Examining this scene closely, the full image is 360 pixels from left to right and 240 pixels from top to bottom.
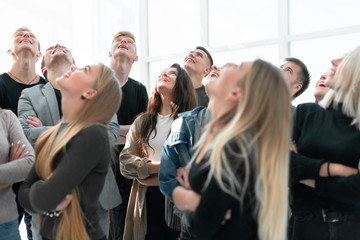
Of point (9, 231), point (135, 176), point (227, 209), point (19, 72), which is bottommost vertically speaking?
point (9, 231)

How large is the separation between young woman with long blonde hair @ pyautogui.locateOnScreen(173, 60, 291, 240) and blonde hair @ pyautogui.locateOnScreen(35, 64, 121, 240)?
494 mm

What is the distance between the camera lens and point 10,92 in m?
3.33

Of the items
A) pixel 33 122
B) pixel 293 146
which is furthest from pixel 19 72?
pixel 293 146

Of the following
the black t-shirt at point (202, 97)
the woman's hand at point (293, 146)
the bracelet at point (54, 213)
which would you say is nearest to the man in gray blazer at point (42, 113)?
the black t-shirt at point (202, 97)

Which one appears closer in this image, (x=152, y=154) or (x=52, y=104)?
(x=152, y=154)

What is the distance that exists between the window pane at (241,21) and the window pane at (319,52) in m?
0.44

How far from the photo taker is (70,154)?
1.80 metres

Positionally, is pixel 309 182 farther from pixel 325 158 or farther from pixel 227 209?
pixel 227 209

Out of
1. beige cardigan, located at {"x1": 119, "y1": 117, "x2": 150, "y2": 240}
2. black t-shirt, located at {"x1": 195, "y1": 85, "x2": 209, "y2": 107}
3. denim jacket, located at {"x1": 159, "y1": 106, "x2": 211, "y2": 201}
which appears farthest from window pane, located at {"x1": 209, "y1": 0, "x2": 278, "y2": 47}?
denim jacket, located at {"x1": 159, "y1": 106, "x2": 211, "y2": 201}

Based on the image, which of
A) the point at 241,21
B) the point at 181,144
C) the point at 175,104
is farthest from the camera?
the point at 241,21

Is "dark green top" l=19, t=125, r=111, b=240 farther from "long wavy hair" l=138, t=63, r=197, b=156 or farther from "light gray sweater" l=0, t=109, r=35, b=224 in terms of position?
"long wavy hair" l=138, t=63, r=197, b=156

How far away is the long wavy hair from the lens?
9.95 ft

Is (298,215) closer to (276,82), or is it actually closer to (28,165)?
(276,82)

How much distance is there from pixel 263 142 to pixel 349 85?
0.73 meters
